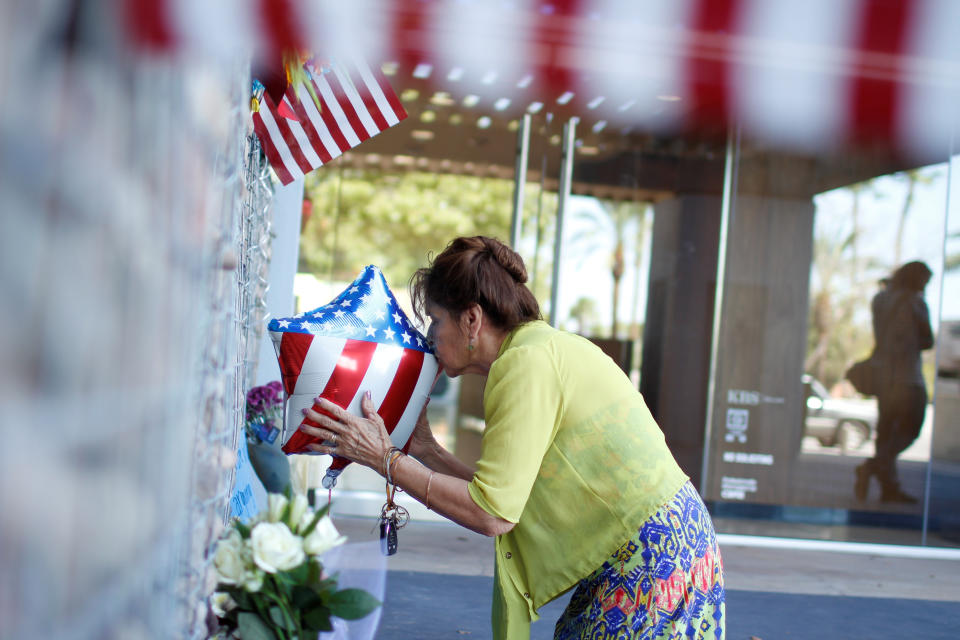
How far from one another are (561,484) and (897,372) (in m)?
5.77

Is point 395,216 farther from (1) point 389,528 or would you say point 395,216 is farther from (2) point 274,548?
(2) point 274,548

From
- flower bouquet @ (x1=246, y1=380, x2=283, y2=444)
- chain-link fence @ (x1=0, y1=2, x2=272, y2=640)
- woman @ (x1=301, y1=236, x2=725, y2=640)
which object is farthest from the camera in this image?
flower bouquet @ (x1=246, y1=380, x2=283, y2=444)

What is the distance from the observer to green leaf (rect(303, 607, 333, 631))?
1.53 m

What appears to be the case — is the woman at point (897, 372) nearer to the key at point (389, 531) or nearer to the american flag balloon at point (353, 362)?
the american flag balloon at point (353, 362)

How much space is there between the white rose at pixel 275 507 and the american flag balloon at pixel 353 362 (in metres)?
0.56

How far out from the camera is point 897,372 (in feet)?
23.0

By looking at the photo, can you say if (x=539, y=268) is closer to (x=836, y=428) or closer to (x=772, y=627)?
(x=836, y=428)

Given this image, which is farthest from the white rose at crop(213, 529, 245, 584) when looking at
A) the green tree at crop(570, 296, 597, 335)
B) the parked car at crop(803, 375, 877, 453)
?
the parked car at crop(803, 375, 877, 453)

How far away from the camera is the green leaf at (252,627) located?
4.87ft

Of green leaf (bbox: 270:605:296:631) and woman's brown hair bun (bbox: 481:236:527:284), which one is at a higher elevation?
woman's brown hair bun (bbox: 481:236:527:284)

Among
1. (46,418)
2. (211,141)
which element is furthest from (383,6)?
(46,418)

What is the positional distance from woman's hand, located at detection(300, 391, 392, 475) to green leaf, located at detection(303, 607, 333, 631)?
0.58 meters

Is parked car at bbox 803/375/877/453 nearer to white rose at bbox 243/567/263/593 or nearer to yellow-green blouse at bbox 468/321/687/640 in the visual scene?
yellow-green blouse at bbox 468/321/687/640

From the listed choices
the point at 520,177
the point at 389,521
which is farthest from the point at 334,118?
the point at 520,177
